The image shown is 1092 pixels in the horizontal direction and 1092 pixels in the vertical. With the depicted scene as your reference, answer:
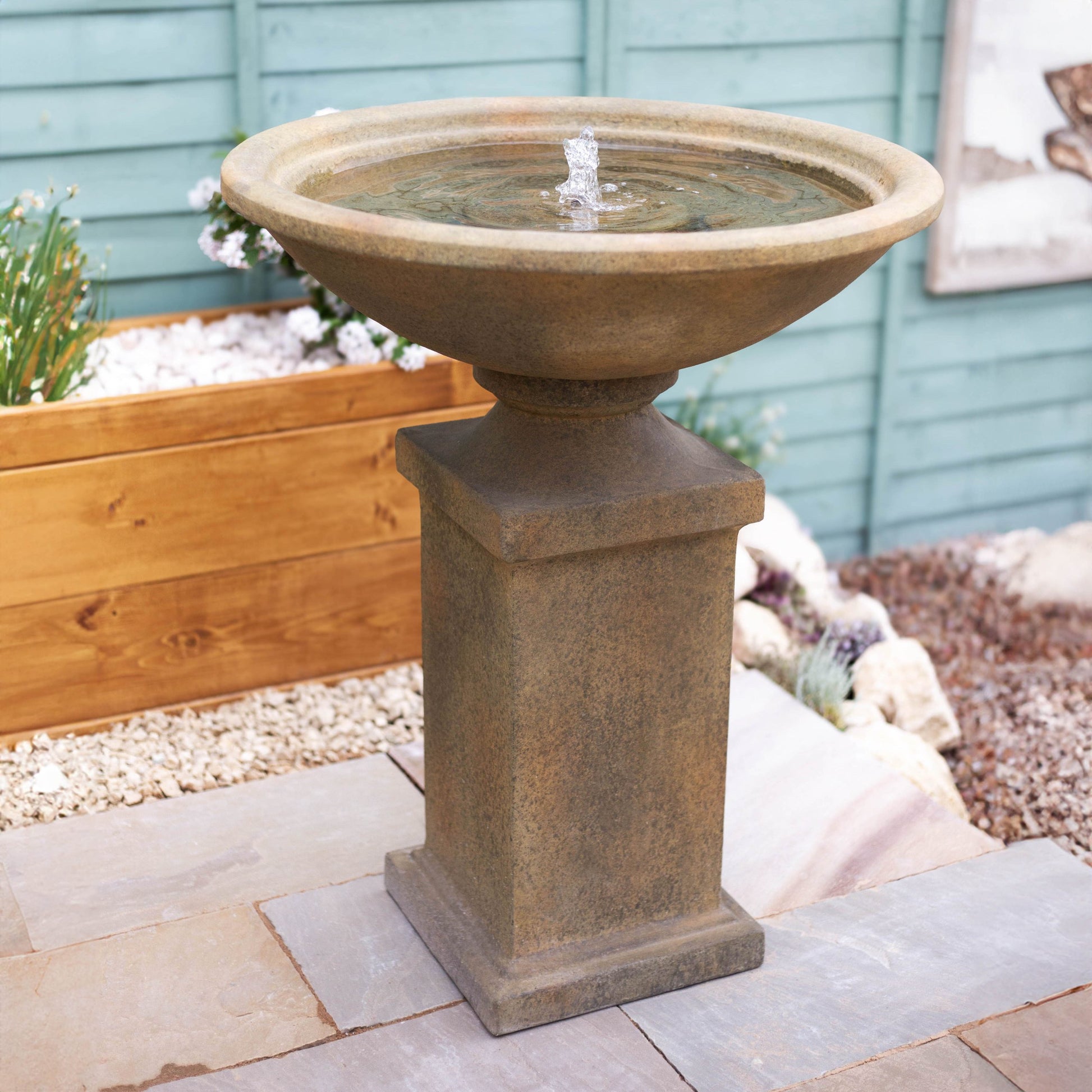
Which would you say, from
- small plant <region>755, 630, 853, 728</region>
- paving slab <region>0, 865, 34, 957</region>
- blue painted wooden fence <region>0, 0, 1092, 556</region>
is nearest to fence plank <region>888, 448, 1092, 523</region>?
blue painted wooden fence <region>0, 0, 1092, 556</region>

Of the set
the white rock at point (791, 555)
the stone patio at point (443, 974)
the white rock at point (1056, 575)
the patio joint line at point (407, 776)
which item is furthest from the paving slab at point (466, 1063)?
the white rock at point (1056, 575)

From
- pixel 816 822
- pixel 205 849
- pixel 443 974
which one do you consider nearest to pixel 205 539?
pixel 205 849

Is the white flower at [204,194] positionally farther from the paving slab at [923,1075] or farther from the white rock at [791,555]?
the paving slab at [923,1075]

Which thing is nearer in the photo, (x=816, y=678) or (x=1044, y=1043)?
(x=1044, y=1043)

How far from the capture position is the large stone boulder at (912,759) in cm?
300

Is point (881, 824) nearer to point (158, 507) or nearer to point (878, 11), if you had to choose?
point (158, 507)

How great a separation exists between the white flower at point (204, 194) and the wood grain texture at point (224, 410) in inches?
21.1

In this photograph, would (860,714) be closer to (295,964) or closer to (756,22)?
(295,964)

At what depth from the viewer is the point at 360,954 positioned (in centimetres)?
229

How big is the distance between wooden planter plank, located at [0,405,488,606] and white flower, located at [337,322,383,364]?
15 centimetres

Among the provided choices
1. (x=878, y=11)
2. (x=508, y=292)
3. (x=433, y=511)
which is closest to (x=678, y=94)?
(x=878, y=11)

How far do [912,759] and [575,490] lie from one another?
1.46m

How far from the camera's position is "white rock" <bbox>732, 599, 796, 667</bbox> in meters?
3.50

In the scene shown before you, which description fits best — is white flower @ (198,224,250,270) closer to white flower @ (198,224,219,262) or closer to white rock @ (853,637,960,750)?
white flower @ (198,224,219,262)
